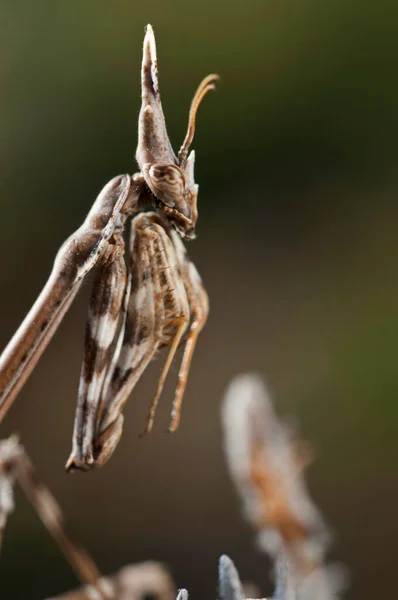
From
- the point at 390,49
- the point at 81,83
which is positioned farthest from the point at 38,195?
the point at 390,49

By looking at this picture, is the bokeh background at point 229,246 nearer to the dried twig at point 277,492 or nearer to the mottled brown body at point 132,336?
the mottled brown body at point 132,336

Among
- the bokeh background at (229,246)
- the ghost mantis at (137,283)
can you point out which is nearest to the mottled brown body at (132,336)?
the ghost mantis at (137,283)

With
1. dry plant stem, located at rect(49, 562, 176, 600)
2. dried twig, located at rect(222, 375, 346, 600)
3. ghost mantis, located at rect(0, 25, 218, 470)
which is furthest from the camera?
dry plant stem, located at rect(49, 562, 176, 600)

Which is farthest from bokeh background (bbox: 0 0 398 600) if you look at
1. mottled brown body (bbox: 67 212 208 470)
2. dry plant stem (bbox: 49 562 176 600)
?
mottled brown body (bbox: 67 212 208 470)

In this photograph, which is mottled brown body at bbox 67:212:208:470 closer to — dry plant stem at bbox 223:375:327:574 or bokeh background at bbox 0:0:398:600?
dry plant stem at bbox 223:375:327:574

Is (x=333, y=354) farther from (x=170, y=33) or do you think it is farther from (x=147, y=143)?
(x=147, y=143)

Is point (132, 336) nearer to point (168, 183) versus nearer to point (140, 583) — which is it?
point (168, 183)
